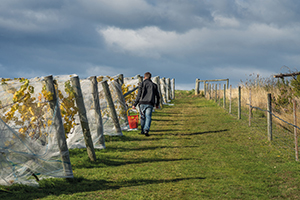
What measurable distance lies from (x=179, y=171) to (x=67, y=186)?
2.56 metres

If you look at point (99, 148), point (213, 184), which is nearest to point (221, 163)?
point (213, 184)

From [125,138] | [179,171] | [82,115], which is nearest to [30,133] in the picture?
[82,115]

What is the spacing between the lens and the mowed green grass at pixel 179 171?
5785 millimetres

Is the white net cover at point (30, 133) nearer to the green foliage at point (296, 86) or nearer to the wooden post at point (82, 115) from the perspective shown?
the wooden post at point (82, 115)

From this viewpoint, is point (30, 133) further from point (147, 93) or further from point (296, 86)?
point (296, 86)

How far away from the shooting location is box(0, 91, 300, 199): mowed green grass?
5785 mm

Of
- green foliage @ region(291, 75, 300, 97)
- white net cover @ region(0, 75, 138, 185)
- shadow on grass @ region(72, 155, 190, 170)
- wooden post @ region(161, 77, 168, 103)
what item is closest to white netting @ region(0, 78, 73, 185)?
white net cover @ region(0, 75, 138, 185)

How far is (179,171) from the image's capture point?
712cm

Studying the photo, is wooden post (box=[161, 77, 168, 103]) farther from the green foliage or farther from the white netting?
the white netting

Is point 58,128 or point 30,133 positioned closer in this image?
point 58,128

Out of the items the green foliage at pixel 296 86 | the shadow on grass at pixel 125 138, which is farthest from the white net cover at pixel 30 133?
the green foliage at pixel 296 86

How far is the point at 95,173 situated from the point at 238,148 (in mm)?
4930

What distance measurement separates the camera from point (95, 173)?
22.9ft

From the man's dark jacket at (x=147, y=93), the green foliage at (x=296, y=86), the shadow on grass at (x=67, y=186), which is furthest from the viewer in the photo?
the green foliage at (x=296, y=86)
